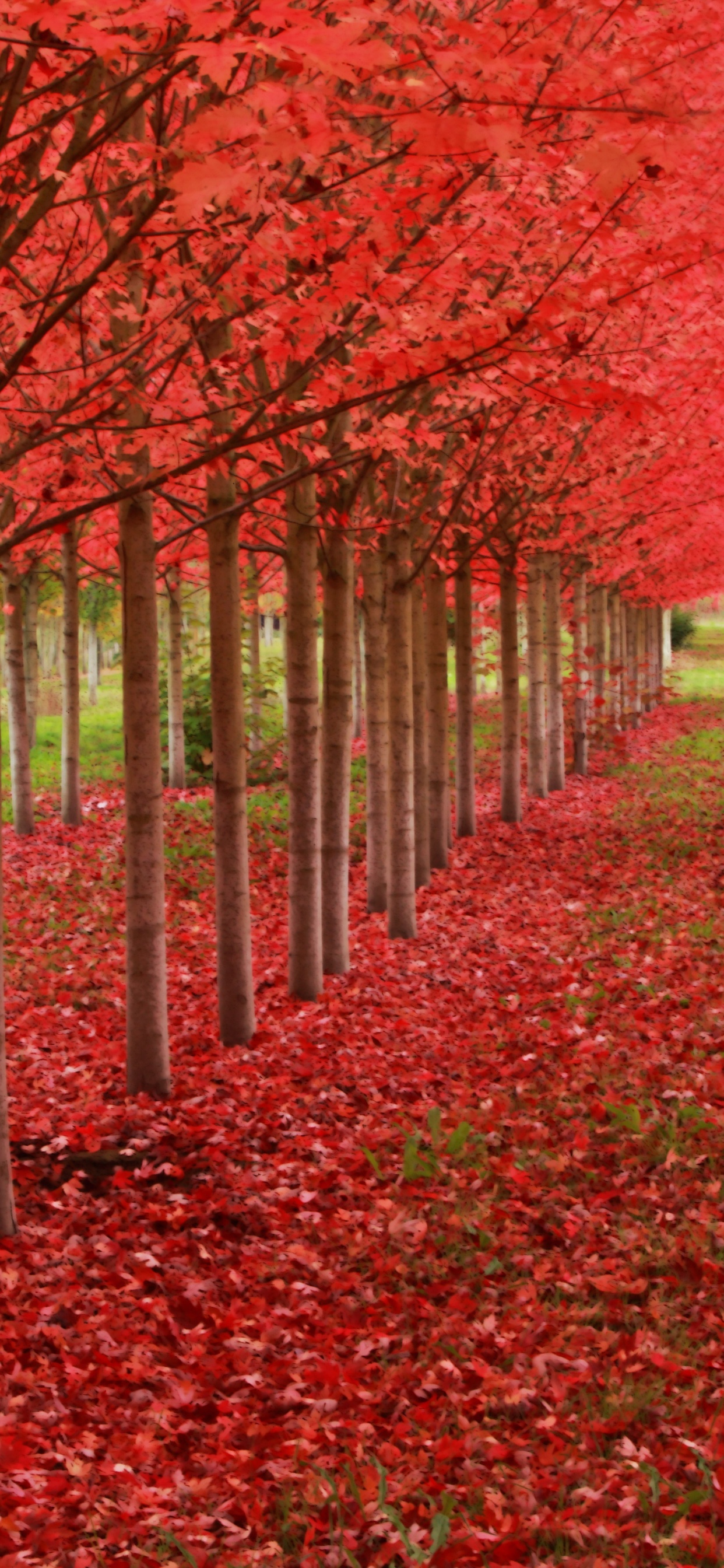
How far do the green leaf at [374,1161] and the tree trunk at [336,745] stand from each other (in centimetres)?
332

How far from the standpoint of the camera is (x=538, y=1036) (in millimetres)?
7793

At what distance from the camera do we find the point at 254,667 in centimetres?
2045

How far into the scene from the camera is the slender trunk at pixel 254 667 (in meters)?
18.4

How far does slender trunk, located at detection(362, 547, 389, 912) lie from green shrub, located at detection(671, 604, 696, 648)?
1953 inches

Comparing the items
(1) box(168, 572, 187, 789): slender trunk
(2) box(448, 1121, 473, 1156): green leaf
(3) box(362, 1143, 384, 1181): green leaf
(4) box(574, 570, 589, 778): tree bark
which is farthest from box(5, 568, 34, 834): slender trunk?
(4) box(574, 570, 589, 778): tree bark

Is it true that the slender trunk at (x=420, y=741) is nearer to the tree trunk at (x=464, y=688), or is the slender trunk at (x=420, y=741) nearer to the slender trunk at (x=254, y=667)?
the tree trunk at (x=464, y=688)

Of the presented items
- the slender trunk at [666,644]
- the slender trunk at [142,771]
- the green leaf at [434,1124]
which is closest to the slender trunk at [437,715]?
the slender trunk at [142,771]

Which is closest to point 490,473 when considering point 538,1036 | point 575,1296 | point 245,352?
point 245,352

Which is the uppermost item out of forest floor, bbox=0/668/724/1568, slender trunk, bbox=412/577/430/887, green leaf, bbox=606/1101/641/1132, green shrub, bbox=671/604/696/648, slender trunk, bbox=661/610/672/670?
green shrub, bbox=671/604/696/648

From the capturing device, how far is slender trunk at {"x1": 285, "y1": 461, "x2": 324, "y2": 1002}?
8445 millimetres

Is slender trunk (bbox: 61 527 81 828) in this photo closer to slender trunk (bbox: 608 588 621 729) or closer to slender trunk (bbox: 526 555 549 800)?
slender trunk (bbox: 526 555 549 800)

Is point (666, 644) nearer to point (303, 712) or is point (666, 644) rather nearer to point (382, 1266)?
point (303, 712)

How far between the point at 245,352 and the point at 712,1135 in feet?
17.7

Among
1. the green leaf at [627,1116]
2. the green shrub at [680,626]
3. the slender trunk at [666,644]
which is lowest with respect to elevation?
the green leaf at [627,1116]
